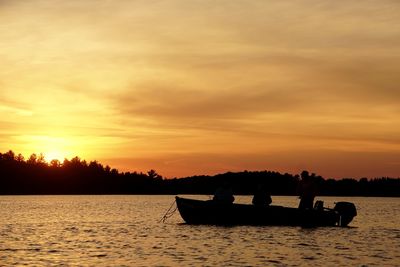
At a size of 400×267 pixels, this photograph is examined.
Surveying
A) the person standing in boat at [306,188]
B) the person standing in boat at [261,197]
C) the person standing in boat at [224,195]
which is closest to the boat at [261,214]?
the person standing in boat at [224,195]

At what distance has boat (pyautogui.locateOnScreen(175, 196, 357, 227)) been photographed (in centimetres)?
4747

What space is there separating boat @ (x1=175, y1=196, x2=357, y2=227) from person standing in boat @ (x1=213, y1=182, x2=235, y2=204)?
1.08ft

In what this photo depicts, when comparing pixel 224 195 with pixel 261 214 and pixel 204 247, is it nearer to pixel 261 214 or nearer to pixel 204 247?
pixel 261 214

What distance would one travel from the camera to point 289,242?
40000 mm

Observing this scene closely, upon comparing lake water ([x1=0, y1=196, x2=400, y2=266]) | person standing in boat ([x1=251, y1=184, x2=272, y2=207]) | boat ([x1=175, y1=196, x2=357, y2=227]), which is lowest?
lake water ([x1=0, y1=196, x2=400, y2=266])

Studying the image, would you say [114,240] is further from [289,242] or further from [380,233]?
[380,233]

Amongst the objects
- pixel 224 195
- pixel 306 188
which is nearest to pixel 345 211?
pixel 306 188

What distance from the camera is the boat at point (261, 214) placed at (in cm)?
4747

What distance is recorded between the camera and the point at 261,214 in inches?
1875

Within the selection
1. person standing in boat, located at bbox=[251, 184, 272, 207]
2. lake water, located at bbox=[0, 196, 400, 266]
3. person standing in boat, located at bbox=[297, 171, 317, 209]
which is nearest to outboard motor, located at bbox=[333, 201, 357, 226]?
lake water, located at bbox=[0, 196, 400, 266]

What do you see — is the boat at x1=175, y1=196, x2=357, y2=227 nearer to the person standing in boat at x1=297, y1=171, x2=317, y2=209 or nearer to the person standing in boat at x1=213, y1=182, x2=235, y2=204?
the person standing in boat at x1=213, y1=182, x2=235, y2=204

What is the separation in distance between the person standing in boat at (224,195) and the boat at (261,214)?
33 centimetres

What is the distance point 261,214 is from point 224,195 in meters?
3.08

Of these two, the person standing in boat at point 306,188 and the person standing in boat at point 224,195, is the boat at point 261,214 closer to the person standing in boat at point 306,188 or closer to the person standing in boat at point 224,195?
the person standing in boat at point 224,195
